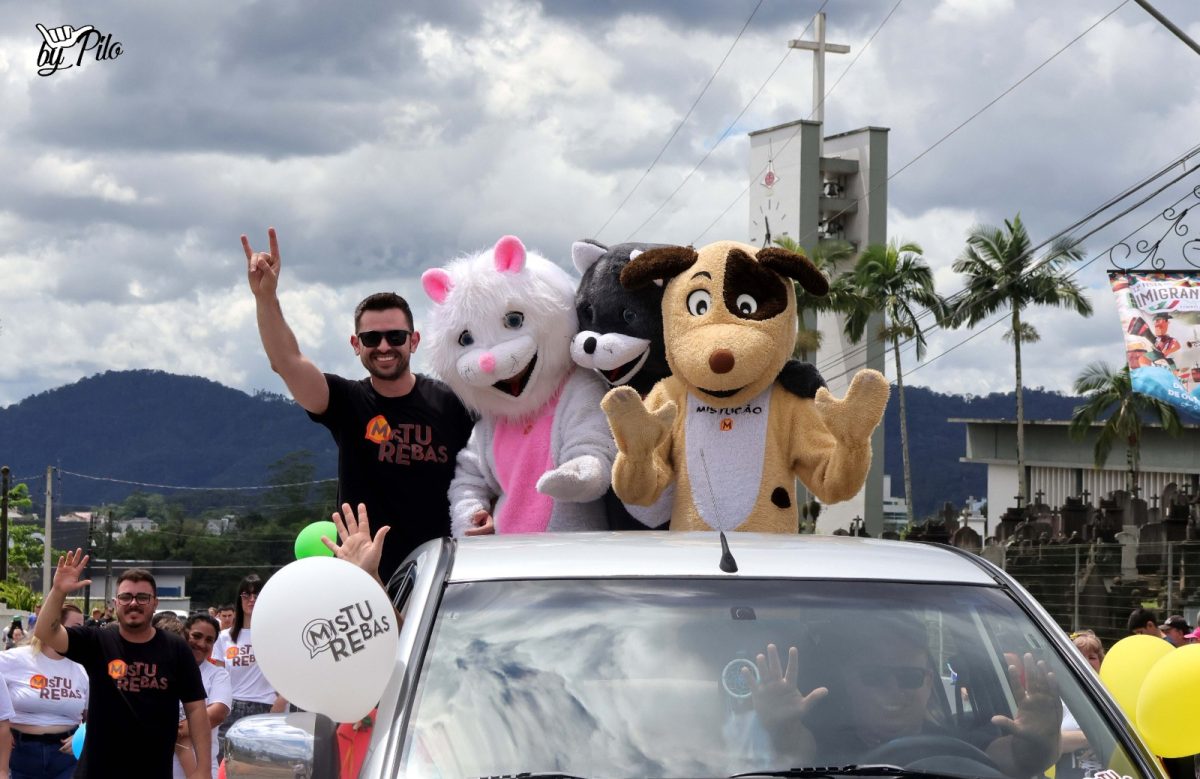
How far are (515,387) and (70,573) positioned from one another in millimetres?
2518

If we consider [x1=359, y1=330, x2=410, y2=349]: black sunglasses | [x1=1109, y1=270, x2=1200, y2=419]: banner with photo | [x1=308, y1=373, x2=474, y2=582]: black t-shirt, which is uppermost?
[x1=1109, y1=270, x2=1200, y2=419]: banner with photo

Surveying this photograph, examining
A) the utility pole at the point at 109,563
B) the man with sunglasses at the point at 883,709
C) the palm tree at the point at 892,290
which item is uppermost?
the palm tree at the point at 892,290

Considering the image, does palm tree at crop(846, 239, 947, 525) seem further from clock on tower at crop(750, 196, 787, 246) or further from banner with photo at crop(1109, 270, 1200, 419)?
banner with photo at crop(1109, 270, 1200, 419)

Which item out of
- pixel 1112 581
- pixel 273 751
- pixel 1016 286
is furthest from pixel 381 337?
pixel 1016 286

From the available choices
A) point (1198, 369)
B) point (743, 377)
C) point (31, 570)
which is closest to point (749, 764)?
point (743, 377)

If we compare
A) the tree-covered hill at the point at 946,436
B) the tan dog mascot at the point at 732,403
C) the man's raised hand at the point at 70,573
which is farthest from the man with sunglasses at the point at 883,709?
the tree-covered hill at the point at 946,436

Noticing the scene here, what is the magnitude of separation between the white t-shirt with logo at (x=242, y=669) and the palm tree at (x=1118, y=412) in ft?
133

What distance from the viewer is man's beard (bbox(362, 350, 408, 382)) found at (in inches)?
273

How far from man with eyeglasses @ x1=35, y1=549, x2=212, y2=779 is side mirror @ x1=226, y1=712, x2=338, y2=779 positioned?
4.82m

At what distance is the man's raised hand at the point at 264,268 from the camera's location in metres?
6.32

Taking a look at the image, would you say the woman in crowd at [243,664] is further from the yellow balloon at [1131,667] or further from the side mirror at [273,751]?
the side mirror at [273,751]

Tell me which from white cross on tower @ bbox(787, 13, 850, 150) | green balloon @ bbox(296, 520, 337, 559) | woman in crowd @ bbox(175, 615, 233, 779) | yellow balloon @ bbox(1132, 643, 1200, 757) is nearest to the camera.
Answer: yellow balloon @ bbox(1132, 643, 1200, 757)

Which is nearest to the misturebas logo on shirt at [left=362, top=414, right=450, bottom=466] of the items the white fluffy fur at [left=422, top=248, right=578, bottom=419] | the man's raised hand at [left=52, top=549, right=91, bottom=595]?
the white fluffy fur at [left=422, top=248, right=578, bottom=419]

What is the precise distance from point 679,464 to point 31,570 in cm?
8329
